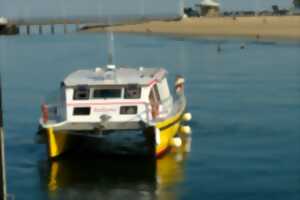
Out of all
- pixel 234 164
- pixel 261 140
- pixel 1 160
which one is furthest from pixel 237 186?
pixel 1 160

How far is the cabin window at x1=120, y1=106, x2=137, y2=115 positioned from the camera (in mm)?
28594

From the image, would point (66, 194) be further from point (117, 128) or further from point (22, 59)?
point (22, 59)

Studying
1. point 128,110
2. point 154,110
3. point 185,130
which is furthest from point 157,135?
point 185,130

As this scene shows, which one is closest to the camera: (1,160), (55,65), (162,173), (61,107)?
(1,160)

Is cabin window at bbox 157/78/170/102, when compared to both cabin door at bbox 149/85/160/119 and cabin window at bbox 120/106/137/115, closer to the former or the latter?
cabin door at bbox 149/85/160/119

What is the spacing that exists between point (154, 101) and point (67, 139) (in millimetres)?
3451

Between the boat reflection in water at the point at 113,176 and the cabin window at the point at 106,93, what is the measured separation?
2.25 m

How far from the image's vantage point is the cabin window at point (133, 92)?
95.0 feet

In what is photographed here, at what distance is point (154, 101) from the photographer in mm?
29672

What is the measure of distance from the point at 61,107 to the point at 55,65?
1555 inches

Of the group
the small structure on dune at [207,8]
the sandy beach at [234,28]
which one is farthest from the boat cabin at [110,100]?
the small structure on dune at [207,8]

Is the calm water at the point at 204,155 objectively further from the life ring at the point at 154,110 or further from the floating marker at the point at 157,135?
the life ring at the point at 154,110

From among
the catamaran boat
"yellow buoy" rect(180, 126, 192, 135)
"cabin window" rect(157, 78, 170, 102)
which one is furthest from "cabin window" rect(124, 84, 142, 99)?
"yellow buoy" rect(180, 126, 192, 135)

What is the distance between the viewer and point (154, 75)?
104 feet
